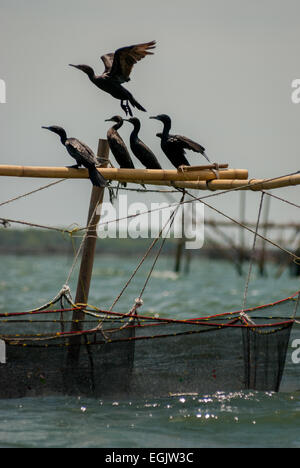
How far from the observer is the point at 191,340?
32.7 ft

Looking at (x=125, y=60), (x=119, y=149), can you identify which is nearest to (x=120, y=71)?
(x=125, y=60)

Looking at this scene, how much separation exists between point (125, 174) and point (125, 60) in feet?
4.85

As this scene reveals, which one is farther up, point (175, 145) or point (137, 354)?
point (175, 145)

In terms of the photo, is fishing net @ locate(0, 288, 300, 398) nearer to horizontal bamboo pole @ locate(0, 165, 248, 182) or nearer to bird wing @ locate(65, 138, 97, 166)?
horizontal bamboo pole @ locate(0, 165, 248, 182)

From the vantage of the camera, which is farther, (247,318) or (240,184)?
(240,184)

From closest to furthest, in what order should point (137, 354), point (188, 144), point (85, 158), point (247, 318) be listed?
point (137, 354) → point (247, 318) → point (85, 158) → point (188, 144)

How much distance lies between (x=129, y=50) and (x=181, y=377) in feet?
Result: 13.7

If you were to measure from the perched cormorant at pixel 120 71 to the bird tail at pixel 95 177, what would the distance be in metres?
1.18

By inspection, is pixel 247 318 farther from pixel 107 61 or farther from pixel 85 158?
pixel 107 61

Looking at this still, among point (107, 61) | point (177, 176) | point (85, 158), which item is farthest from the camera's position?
point (107, 61)

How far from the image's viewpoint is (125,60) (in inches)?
426

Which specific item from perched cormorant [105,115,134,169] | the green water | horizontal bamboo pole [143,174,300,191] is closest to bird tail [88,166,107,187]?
perched cormorant [105,115,134,169]

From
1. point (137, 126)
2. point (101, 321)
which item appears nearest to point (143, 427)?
point (101, 321)

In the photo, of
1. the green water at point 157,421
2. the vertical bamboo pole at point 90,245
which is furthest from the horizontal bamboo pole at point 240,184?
the green water at point 157,421
